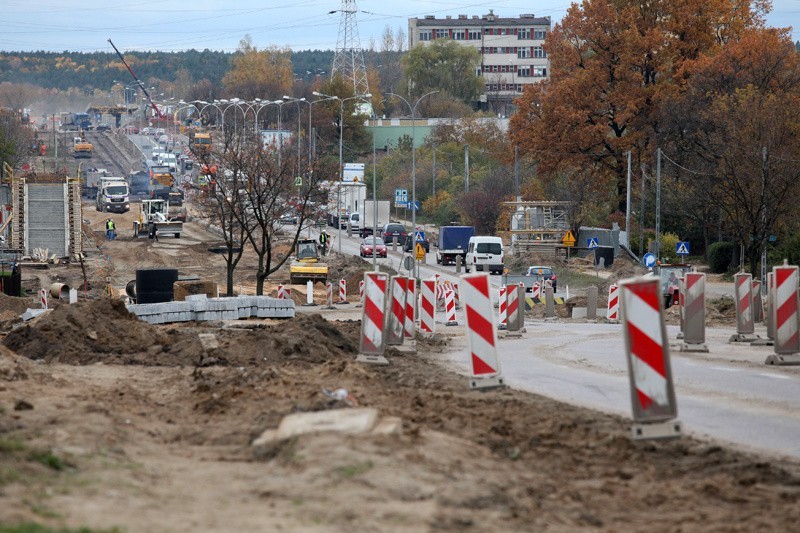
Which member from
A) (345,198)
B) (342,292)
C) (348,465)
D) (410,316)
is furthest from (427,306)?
(345,198)

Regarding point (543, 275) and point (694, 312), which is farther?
point (543, 275)

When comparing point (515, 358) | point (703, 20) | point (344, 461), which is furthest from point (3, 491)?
point (703, 20)

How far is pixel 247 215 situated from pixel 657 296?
1450 inches

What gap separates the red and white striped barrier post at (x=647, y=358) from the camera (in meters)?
10.6

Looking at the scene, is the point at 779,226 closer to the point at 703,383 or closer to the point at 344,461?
the point at 703,383

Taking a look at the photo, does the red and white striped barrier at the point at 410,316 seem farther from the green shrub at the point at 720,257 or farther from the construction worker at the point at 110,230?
the construction worker at the point at 110,230

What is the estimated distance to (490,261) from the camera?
6462 centimetres

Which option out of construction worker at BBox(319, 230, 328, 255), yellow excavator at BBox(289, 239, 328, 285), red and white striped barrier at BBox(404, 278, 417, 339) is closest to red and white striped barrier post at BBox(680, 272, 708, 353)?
red and white striped barrier at BBox(404, 278, 417, 339)

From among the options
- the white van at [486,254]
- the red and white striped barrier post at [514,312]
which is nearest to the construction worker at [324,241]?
the white van at [486,254]

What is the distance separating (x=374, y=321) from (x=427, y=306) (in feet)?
26.2

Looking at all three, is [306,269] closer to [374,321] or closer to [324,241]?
[324,241]

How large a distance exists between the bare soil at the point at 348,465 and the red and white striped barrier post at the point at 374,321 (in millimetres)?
1685

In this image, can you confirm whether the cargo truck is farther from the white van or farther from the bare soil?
the bare soil

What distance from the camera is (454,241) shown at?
71.7 meters
